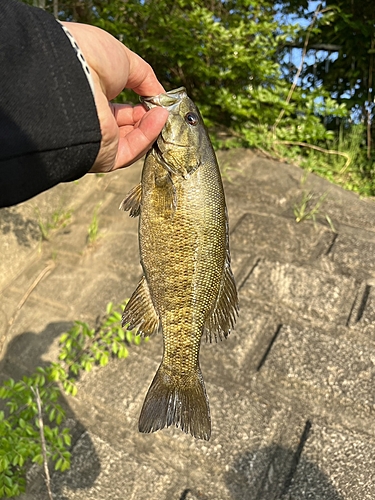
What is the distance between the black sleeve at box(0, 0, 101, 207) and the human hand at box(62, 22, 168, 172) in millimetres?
91

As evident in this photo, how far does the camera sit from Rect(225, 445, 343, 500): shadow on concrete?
224 centimetres

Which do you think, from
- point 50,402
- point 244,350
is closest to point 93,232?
point 50,402

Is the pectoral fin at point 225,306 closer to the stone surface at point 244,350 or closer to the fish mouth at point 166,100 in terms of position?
the fish mouth at point 166,100

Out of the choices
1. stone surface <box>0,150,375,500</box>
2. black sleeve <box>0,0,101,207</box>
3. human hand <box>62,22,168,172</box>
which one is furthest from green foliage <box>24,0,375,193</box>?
black sleeve <box>0,0,101,207</box>

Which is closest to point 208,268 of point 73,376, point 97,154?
point 97,154

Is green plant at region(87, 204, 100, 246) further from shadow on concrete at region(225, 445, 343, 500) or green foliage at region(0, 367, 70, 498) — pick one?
shadow on concrete at region(225, 445, 343, 500)

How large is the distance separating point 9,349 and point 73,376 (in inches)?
25.7

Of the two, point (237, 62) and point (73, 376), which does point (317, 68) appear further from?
point (73, 376)

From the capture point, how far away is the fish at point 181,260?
154 cm

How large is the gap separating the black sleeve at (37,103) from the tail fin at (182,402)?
84 centimetres

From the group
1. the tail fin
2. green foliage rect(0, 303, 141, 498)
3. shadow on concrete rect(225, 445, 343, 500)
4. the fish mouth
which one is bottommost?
shadow on concrete rect(225, 445, 343, 500)

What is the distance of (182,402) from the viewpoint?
1628mm

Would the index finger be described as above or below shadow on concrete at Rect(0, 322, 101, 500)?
above

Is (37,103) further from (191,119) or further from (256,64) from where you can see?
(256,64)
